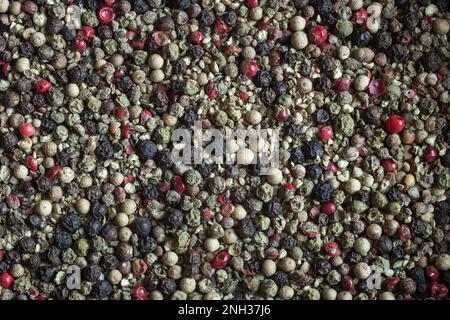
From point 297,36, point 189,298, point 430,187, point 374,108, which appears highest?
point 297,36

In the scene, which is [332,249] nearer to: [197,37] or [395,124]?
[395,124]

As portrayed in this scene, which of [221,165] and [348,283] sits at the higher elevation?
[221,165]

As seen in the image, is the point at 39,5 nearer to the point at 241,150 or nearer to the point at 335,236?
the point at 241,150

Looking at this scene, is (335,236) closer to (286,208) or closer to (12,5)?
(286,208)

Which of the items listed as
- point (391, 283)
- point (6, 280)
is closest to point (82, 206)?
point (6, 280)

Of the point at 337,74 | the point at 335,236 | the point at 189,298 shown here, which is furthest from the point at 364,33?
the point at 189,298

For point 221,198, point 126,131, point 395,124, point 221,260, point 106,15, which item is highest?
point 106,15

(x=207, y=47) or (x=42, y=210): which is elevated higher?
(x=207, y=47)
